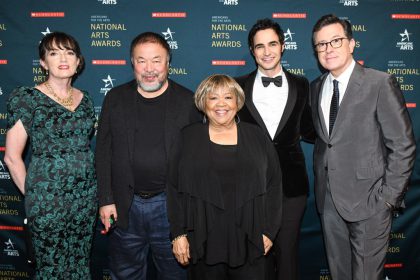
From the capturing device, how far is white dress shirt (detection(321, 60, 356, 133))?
2.49 metres

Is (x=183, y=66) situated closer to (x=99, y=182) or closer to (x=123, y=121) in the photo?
(x=123, y=121)

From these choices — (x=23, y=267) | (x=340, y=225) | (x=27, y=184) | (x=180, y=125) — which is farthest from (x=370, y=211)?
(x=23, y=267)

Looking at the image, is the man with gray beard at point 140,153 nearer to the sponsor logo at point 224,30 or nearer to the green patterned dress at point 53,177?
the green patterned dress at point 53,177

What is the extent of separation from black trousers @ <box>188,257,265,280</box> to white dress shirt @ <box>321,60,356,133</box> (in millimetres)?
1134

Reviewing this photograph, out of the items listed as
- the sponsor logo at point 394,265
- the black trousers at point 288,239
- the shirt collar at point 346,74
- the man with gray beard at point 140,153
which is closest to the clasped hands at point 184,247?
the man with gray beard at point 140,153

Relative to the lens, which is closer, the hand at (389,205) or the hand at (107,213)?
the hand at (389,205)

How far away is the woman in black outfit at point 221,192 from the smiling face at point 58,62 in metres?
1.01

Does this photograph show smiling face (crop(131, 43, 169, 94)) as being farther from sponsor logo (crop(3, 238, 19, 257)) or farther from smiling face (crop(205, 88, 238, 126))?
sponsor logo (crop(3, 238, 19, 257))

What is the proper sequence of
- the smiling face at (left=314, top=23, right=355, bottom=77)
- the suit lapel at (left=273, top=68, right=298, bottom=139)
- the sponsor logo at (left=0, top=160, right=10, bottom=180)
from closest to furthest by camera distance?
the smiling face at (left=314, top=23, right=355, bottom=77) < the suit lapel at (left=273, top=68, right=298, bottom=139) < the sponsor logo at (left=0, top=160, right=10, bottom=180)

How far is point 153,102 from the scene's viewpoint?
2.56 metres

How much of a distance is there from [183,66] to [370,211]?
2128 mm

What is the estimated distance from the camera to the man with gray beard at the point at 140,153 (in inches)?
98.3

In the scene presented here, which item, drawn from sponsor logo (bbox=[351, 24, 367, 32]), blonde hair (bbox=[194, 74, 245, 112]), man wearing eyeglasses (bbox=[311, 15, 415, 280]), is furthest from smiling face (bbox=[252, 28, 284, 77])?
sponsor logo (bbox=[351, 24, 367, 32])

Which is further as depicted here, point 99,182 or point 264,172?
point 99,182
